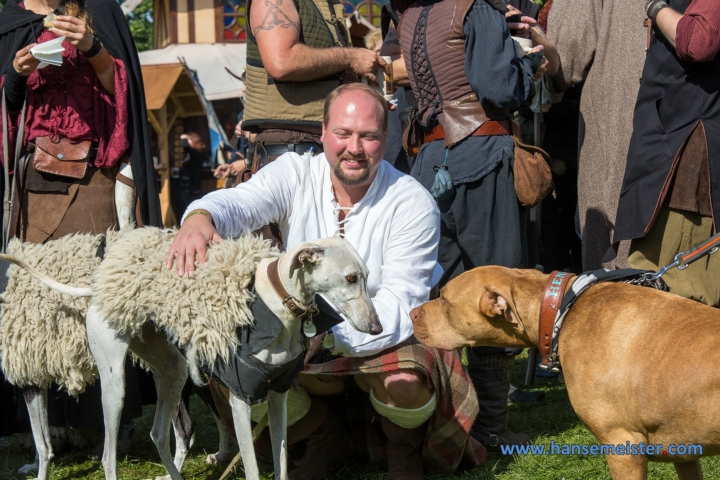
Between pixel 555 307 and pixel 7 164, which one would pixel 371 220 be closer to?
pixel 555 307

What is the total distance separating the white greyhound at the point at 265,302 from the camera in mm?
3098

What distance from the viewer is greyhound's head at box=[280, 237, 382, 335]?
307 cm

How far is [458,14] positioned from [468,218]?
109 centimetres

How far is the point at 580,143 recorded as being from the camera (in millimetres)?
5418

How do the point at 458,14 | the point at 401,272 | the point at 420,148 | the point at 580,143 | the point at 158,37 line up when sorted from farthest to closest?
the point at 158,37 → the point at 580,143 → the point at 420,148 → the point at 458,14 → the point at 401,272

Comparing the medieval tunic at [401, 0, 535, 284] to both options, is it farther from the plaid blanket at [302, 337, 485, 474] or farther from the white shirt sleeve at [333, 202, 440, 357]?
the plaid blanket at [302, 337, 485, 474]

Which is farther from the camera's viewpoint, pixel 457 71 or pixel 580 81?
pixel 580 81

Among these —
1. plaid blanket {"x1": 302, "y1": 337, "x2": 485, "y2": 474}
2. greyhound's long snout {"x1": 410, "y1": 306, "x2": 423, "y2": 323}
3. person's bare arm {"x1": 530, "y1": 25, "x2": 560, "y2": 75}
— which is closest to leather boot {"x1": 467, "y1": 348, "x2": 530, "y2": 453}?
plaid blanket {"x1": 302, "y1": 337, "x2": 485, "y2": 474}

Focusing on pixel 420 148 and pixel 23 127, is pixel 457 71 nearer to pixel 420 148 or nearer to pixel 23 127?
pixel 420 148

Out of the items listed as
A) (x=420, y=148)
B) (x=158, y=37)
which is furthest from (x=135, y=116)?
(x=158, y=37)

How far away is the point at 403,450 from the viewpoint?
12.6 ft

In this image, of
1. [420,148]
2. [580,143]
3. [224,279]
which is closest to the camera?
[224,279]

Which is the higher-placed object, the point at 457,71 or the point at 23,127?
the point at 457,71

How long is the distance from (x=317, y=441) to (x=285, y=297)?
46.0 inches
